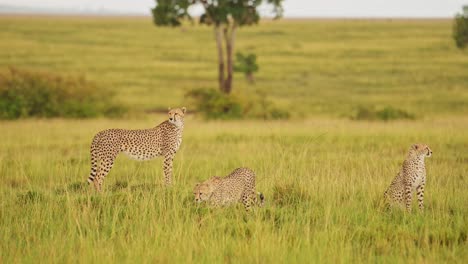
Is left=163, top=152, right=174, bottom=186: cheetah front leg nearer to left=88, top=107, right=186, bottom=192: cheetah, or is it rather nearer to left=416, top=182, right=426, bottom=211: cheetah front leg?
left=88, top=107, right=186, bottom=192: cheetah

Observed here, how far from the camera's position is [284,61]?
175 feet

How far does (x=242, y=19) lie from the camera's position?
31.0 metres

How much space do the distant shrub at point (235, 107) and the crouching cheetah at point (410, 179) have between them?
1914cm

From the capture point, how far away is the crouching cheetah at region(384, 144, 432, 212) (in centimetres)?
766

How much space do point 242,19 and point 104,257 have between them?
25.6m

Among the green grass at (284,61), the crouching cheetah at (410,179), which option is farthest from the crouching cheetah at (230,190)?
the green grass at (284,61)

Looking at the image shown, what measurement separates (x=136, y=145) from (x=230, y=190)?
89.7 inches

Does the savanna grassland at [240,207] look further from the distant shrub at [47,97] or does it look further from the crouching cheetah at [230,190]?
the distant shrub at [47,97]

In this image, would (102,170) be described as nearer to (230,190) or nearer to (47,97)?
(230,190)

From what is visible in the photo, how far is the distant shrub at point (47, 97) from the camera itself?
25250mm

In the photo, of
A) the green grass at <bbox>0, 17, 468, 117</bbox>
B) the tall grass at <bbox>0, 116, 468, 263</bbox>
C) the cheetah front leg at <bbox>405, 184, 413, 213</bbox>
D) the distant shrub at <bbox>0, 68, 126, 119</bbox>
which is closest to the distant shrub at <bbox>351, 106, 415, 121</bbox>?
the green grass at <bbox>0, 17, 468, 117</bbox>

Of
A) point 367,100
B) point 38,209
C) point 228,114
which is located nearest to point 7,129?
point 228,114

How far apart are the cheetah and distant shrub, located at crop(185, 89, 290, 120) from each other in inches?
679

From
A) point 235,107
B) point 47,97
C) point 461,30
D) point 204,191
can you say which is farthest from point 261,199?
point 461,30
